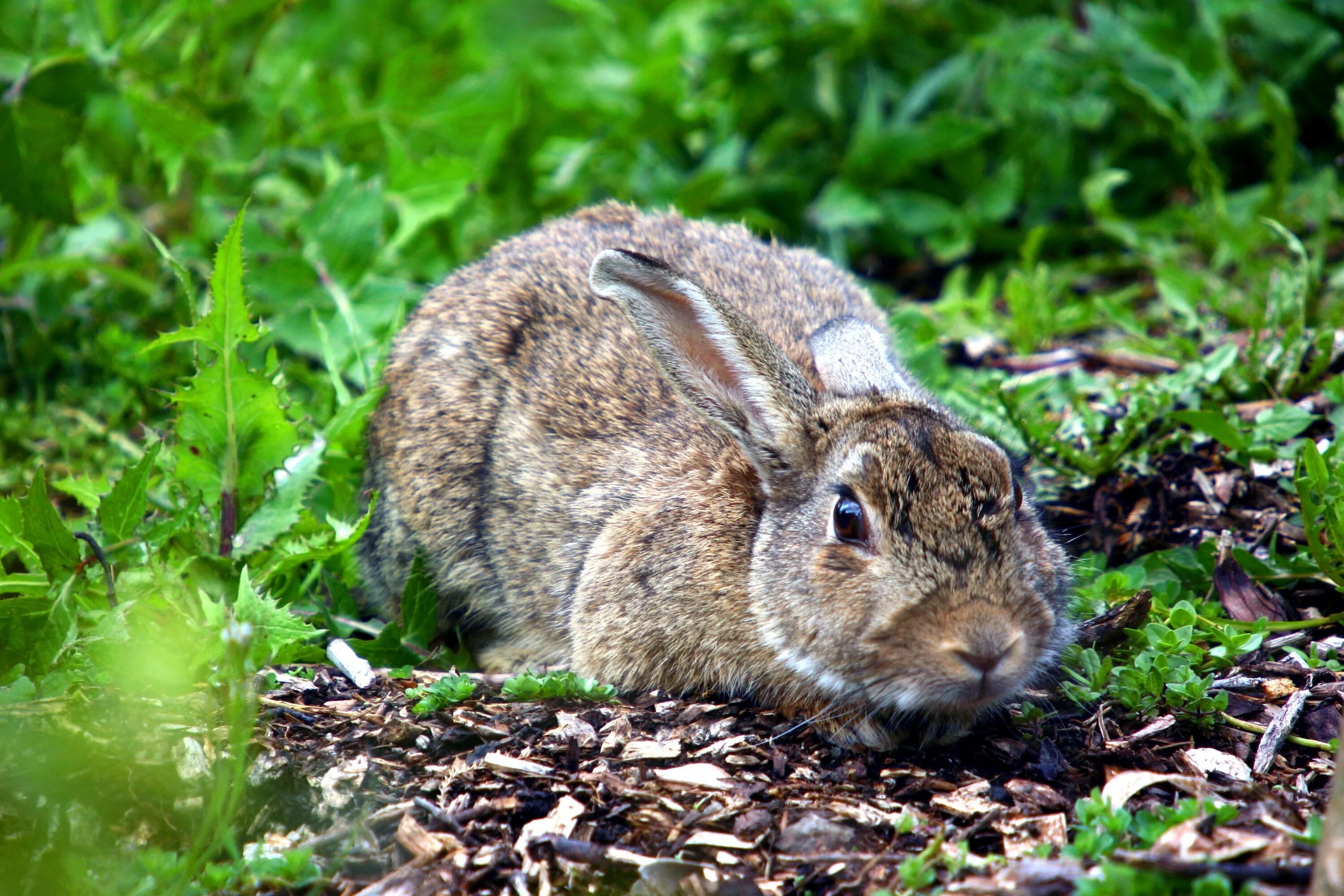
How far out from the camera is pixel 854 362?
4.87 meters

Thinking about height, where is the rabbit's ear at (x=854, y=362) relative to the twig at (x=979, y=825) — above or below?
above

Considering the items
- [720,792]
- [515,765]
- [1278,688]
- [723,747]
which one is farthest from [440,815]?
[1278,688]

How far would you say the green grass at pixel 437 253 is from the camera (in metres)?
4.16

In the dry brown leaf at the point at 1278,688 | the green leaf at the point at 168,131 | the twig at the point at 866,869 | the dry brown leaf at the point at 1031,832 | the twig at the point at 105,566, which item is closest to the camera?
the twig at the point at 866,869

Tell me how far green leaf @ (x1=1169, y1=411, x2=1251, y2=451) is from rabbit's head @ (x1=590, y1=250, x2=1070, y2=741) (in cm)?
106

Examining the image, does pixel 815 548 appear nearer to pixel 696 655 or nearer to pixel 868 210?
pixel 696 655

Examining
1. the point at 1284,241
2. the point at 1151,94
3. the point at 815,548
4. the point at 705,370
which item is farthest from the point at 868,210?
the point at 815,548

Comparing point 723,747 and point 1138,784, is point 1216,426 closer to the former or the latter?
point 1138,784

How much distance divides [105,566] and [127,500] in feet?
1.16

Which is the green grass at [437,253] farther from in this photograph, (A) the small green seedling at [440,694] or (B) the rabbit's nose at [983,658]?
(B) the rabbit's nose at [983,658]

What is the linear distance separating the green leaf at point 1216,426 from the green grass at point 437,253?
13 mm

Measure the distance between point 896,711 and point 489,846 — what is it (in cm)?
144

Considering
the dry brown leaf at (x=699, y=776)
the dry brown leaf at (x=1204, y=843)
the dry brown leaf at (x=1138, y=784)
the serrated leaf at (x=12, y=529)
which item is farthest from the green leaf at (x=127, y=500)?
the dry brown leaf at (x=1204, y=843)

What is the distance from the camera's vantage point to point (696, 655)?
4578mm
